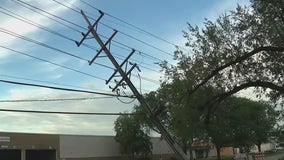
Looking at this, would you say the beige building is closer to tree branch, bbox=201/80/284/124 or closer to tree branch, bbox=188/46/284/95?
tree branch, bbox=201/80/284/124

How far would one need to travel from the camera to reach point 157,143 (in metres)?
99.9

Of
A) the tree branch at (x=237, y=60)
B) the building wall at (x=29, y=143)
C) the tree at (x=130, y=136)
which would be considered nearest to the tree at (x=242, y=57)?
the tree branch at (x=237, y=60)

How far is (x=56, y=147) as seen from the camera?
75688mm

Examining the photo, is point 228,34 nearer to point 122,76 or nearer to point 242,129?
point 122,76

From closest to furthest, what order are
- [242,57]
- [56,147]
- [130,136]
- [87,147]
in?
[242,57], [56,147], [87,147], [130,136]

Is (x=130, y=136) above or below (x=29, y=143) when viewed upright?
above

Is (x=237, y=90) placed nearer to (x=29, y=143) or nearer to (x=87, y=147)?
(x=29, y=143)

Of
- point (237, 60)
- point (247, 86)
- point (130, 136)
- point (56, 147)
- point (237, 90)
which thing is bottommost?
point (56, 147)

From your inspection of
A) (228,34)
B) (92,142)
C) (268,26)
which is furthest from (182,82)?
(92,142)

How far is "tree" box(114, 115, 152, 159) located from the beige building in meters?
2.64

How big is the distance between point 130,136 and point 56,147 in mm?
13337

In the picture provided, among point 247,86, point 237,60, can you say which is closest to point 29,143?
point 247,86

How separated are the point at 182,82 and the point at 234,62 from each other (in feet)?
12.3

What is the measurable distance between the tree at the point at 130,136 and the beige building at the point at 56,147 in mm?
2636
